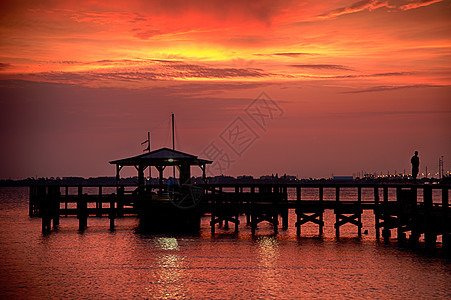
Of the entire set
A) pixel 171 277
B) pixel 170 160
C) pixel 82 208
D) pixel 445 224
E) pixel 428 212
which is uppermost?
pixel 170 160

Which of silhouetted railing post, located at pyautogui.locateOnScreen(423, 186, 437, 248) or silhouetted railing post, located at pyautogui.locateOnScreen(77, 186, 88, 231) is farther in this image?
silhouetted railing post, located at pyautogui.locateOnScreen(77, 186, 88, 231)

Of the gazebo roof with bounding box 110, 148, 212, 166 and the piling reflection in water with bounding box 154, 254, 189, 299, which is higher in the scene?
the gazebo roof with bounding box 110, 148, 212, 166

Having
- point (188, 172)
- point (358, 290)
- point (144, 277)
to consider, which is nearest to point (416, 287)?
point (358, 290)

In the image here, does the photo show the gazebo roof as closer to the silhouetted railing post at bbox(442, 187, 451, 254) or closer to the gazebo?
the gazebo

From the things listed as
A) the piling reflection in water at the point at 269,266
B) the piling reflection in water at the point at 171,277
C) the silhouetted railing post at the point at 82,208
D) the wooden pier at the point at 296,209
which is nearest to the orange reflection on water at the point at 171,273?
the piling reflection in water at the point at 171,277

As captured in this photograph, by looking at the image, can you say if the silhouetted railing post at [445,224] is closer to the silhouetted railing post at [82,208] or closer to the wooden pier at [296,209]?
the wooden pier at [296,209]

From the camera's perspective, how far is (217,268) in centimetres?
2652

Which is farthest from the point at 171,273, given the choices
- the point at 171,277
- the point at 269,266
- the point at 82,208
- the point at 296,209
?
the point at 82,208

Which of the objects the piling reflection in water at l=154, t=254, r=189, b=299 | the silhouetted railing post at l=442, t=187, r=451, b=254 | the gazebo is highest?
the gazebo

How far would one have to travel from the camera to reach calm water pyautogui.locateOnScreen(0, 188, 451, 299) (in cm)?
2181

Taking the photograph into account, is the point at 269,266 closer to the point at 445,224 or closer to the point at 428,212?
the point at 428,212

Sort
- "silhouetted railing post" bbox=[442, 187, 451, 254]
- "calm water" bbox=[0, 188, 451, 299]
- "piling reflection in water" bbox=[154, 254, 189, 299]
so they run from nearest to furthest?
"piling reflection in water" bbox=[154, 254, 189, 299]
"calm water" bbox=[0, 188, 451, 299]
"silhouetted railing post" bbox=[442, 187, 451, 254]

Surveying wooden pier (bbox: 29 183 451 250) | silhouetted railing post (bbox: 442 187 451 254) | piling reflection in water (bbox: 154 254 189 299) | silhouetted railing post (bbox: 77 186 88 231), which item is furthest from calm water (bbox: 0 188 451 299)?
silhouetted railing post (bbox: 77 186 88 231)

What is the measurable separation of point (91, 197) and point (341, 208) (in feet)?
59.5
